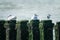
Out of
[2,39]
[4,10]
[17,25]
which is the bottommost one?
[2,39]

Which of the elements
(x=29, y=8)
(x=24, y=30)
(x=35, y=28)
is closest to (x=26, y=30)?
(x=24, y=30)

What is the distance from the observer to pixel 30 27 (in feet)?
9.76

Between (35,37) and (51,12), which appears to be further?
(51,12)

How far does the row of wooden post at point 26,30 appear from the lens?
9.66 feet

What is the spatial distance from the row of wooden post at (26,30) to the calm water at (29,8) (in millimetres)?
1050

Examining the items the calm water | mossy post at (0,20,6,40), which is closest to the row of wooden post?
mossy post at (0,20,6,40)

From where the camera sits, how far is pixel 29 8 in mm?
4148

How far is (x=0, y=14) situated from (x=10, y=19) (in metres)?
1.10

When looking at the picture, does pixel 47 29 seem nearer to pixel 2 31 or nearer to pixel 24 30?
pixel 24 30

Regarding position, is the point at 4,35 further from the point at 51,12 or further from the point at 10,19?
the point at 51,12

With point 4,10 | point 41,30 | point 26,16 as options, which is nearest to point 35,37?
point 41,30

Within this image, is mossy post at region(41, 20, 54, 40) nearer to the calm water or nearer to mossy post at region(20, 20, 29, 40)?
mossy post at region(20, 20, 29, 40)

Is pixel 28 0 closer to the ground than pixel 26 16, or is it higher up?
higher up

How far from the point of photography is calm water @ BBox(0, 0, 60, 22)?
13.3 ft
